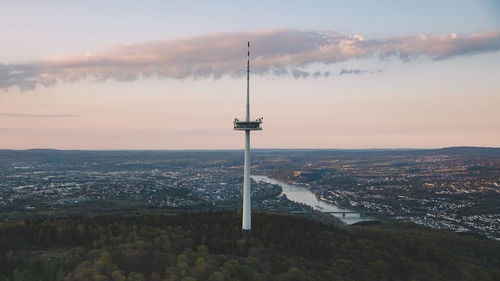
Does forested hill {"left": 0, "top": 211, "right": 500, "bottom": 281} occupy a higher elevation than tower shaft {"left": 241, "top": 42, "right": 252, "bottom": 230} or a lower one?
lower

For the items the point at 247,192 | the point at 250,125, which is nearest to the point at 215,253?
the point at 247,192

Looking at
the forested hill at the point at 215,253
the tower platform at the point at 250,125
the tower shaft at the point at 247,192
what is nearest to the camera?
the forested hill at the point at 215,253

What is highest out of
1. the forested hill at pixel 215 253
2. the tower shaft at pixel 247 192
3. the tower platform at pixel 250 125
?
the tower platform at pixel 250 125

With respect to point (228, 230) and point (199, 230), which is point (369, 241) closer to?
point (228, 230)

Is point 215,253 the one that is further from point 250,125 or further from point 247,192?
point 250,125

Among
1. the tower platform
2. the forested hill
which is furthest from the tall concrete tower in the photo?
the forested hill

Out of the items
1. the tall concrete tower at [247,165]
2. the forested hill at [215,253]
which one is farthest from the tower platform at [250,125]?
the forested hill at [215,253]

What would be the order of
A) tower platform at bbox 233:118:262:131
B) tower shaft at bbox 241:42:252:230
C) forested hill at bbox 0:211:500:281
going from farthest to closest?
1. tower platform at bbox 233:118:262:131
2. tower shaft at bbox 241:42:252:230
3. forested hill at bbox 0:211:500:281

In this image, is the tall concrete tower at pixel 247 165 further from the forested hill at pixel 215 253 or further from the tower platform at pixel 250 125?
the forested hill at pixel 215 253

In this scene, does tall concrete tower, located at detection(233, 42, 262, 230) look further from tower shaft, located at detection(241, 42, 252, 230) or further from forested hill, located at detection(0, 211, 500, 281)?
forested hill, located at detection(0, 211, 500, 281)
